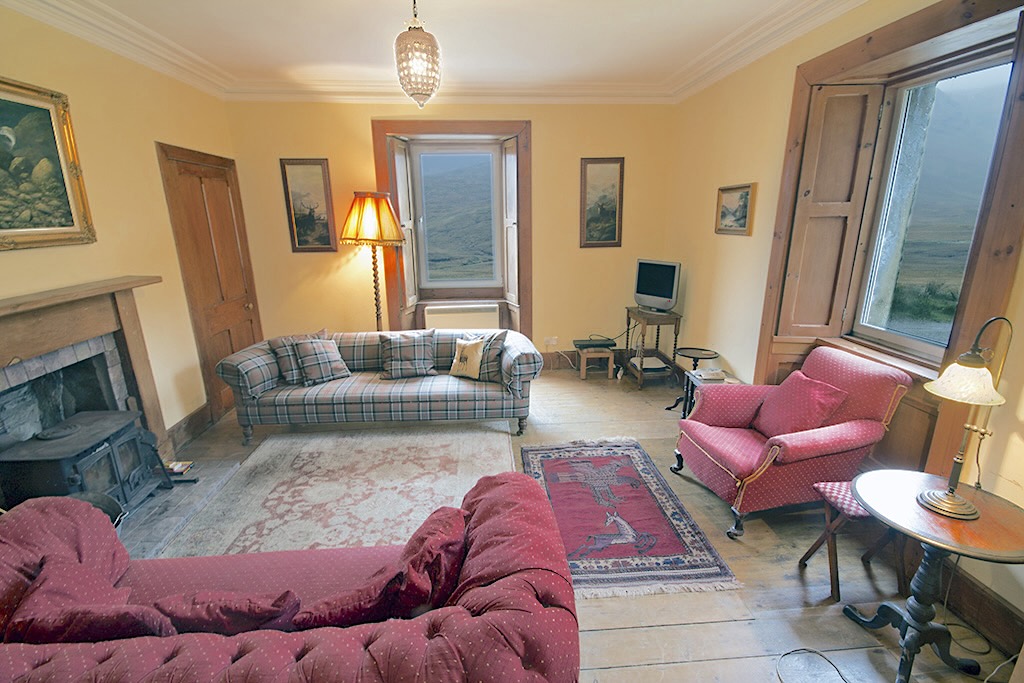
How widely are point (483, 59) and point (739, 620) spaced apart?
3.90 metres

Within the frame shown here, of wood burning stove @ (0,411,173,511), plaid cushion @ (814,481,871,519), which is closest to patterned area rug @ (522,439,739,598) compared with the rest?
plaid cushion @ (814,481,871,519)

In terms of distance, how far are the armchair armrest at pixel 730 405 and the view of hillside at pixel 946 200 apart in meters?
0.89

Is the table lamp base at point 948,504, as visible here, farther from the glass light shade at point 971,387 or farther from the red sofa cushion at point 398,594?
the red sofa cushion at point 398,594

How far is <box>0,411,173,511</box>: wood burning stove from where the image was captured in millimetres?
2213

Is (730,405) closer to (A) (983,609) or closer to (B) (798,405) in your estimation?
(B) (798,405)

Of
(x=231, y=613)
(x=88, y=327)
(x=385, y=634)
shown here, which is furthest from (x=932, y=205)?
(x=88, y=327)

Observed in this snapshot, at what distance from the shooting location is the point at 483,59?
11.6 ft

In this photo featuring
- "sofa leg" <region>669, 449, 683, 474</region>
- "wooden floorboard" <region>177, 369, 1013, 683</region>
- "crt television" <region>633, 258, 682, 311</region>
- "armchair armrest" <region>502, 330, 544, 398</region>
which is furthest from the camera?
"crt television" <region>633, 258, 682, 311</region>

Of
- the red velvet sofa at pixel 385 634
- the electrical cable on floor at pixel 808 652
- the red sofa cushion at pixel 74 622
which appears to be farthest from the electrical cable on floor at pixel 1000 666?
the red sofa cushion at pixel 74 622

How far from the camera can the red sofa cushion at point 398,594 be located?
1180 mm

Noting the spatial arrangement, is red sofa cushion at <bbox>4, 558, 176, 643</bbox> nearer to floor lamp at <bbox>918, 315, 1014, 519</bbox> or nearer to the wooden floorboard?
the wooden floorboard

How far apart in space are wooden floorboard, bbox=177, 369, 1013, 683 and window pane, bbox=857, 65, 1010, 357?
1269 mm

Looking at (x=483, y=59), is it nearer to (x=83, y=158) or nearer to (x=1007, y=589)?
(x=83, y=158)

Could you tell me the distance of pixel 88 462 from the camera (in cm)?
234
